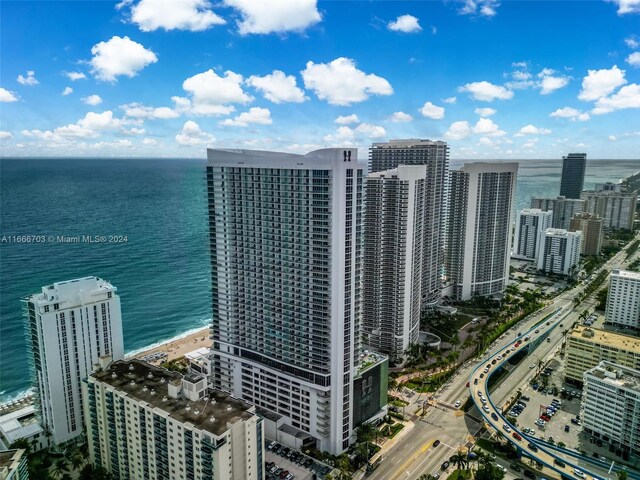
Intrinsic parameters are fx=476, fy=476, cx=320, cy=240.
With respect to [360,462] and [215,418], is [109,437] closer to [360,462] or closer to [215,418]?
[215,418]

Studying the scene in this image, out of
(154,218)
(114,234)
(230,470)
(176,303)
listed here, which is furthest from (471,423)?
(154,218)

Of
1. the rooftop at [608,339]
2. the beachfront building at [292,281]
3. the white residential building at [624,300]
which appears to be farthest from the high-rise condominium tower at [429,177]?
the beachfront building at [292,281]

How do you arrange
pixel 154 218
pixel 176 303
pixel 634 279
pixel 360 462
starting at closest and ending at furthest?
pixel 360 462 < pixel 634 279 < pixel 176 303 < pixel 154 218

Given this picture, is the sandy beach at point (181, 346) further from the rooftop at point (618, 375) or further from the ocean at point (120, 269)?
the rooftop at point (618, 375)

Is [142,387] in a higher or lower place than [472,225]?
lower

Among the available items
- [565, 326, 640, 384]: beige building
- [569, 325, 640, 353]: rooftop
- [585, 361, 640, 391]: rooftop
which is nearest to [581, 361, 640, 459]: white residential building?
[585, 361, 640, 391]: rooftop

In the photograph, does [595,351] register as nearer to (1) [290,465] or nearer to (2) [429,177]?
(2) [429,177]

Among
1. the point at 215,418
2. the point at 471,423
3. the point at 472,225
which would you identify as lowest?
the point at 471,423
